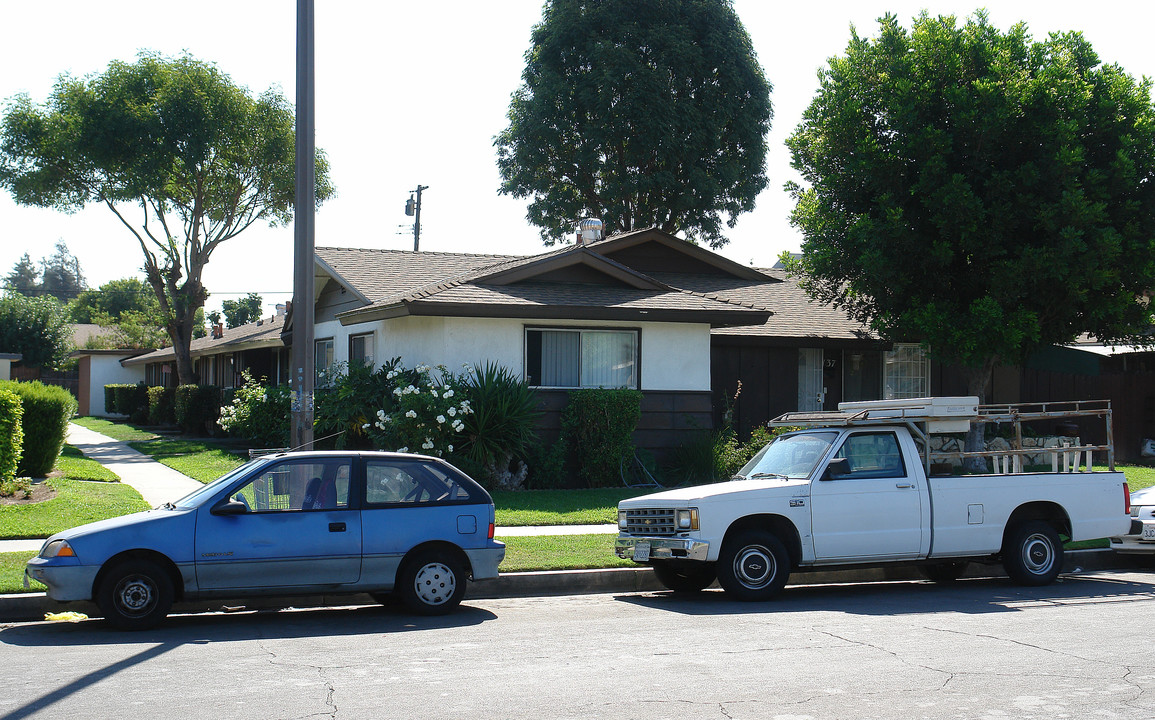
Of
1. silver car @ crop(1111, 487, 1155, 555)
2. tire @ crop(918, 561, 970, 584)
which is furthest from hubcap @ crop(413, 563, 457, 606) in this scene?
silver car @ crop(1111, 487, 1155, 555)

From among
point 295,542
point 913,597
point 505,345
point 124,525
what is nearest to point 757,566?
point 913,597

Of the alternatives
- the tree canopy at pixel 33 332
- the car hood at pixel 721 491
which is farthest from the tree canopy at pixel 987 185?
the tree canopy at pixel 33 332

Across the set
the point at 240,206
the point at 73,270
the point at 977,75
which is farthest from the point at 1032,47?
the point at 73,270

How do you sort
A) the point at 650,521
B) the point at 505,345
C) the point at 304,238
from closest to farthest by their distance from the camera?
the point at 650,521 < the point at 304,238 < the point at 505,345

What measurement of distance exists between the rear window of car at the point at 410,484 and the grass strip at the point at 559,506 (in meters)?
4.34

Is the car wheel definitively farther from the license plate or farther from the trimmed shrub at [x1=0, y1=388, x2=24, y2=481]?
the trimmed shrub at [x1=0, y1=388, x2=24, y2=481]

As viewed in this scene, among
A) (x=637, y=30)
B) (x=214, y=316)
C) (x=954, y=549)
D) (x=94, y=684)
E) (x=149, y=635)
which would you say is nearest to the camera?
(x=94, y=684)

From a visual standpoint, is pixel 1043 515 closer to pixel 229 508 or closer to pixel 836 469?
pixel 836 469

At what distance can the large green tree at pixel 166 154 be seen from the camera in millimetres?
32594

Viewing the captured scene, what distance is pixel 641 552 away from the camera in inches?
404

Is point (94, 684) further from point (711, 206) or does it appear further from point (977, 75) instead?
point (711, 206)

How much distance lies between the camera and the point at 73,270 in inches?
5620

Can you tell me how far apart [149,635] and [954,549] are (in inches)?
290

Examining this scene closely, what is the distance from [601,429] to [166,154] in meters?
21.5
